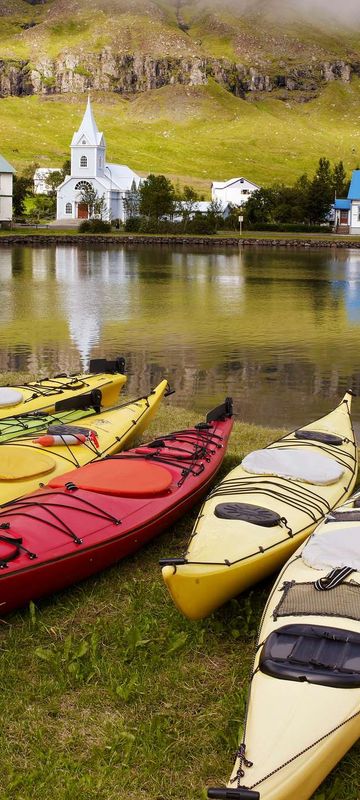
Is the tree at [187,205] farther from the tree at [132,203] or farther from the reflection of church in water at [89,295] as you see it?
the reflection of church in water at [89,295]

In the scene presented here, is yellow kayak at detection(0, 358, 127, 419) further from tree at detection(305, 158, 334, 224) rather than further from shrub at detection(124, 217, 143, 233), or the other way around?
tree at detection(305, 158, 334, 224)

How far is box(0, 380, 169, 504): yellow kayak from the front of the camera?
8.43 meters

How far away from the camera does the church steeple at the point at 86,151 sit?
124m

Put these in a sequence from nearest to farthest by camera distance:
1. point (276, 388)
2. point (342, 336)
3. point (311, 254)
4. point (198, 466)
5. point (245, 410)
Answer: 1. point (198, 466)
2. point (245, 410)
3. point (276, 388)
4. point (342, 336)
5. point (311, 254)

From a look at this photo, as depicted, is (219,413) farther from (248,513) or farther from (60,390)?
(248,513)

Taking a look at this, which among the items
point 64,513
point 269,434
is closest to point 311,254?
point 269,434

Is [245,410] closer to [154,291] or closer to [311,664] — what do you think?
[311,664]

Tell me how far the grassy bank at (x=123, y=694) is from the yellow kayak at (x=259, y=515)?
477mm

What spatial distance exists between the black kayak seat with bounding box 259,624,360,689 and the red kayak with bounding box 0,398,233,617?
227cm

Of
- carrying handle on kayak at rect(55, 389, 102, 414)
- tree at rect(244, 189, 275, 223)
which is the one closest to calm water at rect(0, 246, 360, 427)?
carrying handle on kayak at rect(55, 389, 102, 414)

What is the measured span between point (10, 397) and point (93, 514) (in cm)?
460

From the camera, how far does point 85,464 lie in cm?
913

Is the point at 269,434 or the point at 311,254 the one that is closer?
the point at 269,434

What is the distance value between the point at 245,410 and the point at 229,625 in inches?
379
